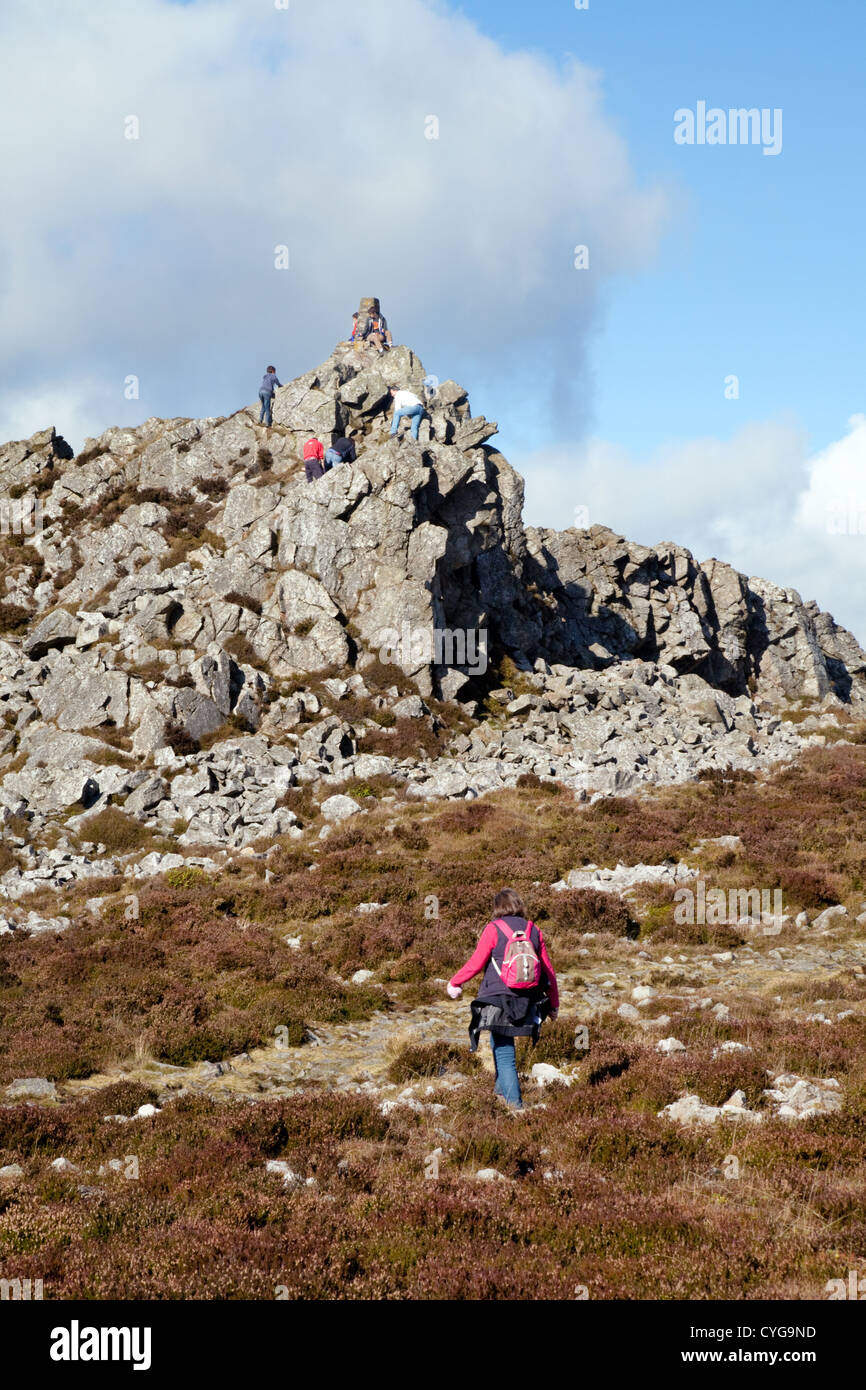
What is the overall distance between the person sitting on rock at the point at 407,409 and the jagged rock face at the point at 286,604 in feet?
2.71

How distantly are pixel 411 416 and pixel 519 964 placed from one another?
37.7 m

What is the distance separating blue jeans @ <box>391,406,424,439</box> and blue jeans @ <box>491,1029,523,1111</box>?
3709cm

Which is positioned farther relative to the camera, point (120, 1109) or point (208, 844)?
point (208, 844)

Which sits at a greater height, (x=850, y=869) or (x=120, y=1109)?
(x=850, y=869)

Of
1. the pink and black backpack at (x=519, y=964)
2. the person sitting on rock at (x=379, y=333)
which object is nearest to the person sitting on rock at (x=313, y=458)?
the person sitting on rock at (x=379, y=333)

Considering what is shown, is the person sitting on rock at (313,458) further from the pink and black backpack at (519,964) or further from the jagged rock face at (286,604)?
the pink and black backpack at (519,964)

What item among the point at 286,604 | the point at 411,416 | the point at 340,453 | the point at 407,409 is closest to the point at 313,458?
the point at 340,453

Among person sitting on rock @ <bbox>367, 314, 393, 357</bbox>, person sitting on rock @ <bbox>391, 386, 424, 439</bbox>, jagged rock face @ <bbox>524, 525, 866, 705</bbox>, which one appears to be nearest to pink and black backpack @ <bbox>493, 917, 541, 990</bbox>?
person sitting on rock @ <bbox>391, 386, 424, 439</bbox>

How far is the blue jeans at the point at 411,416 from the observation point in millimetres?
42375

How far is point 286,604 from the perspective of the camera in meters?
38.6
